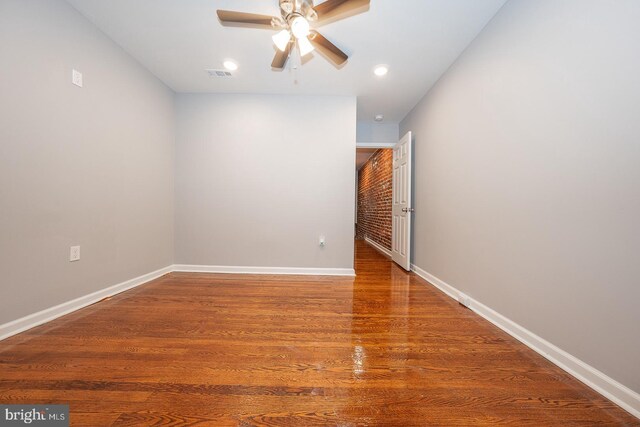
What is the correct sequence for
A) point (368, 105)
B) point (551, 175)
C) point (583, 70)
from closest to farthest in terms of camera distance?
point (583, 70) < point (551, 175) < point (368, 105)

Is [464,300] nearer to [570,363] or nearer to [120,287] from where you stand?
[570,363]

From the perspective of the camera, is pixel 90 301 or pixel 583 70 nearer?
pixel 583 70

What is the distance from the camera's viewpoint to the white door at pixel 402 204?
3.24 m

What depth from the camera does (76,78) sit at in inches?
73.3

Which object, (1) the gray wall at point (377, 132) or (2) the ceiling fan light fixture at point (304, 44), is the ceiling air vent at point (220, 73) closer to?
(2) the ceiling fan light fixture at point (304, 44)

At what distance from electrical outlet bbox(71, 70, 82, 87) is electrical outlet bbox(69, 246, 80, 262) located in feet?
4.53

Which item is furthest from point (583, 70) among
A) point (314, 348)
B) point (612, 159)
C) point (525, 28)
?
point (314, 348)

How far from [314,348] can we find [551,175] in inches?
70.7

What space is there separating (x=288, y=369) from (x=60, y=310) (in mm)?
1964

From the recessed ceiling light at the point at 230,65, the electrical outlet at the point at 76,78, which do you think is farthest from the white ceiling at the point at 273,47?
the electrical outlet at the point at 76,78

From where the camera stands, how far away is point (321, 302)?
2115 mm

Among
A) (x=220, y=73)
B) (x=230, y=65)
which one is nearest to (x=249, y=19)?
(x=230, y=65)

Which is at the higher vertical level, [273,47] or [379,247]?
[273,47]

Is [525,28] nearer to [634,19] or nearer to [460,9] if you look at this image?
[460,9]
